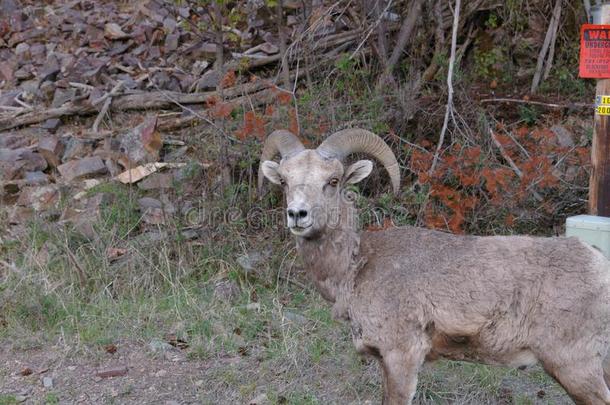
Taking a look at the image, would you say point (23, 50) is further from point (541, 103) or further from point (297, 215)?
point (297, 215)

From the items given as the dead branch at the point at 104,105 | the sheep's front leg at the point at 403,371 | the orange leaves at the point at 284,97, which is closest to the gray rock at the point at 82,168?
the dead branch at the point at 104,105

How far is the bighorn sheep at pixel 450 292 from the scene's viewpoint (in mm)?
5520

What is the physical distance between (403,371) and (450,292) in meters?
0.63

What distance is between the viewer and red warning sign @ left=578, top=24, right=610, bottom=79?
21.5 ft

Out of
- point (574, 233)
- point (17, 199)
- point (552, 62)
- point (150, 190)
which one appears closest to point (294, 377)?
point (574, 233)

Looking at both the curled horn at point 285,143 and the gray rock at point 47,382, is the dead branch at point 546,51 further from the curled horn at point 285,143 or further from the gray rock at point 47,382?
the gray rock at point 47,382

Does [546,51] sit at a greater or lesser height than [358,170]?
greater

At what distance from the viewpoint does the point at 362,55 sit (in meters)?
11.3

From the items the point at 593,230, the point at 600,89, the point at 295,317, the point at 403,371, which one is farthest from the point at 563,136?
the point at 403,371

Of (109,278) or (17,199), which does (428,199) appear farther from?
(17,199)

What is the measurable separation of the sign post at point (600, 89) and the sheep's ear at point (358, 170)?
187 centimetres

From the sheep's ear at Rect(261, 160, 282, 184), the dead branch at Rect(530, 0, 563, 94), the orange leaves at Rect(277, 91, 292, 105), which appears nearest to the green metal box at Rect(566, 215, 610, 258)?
→ the sheep's ear at Rect(261, 160, 282, 184)

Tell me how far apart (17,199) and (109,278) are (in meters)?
2.67

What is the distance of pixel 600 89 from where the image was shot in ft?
21.9
